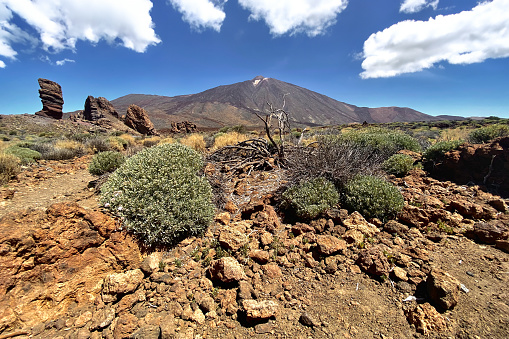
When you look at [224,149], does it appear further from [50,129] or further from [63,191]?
[50,129]

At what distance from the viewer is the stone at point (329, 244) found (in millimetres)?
2289

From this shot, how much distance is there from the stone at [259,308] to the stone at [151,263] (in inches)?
40.1

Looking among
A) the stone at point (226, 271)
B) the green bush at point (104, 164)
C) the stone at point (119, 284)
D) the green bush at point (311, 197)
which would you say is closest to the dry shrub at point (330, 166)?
the green bush at point (311, 197)

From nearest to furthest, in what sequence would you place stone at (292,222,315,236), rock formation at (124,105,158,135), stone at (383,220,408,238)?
stone at (383,220,408,238) < stone at (292,222,315,236) < rock formation at (124,105,158,135)

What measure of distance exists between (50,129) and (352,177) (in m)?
34.1

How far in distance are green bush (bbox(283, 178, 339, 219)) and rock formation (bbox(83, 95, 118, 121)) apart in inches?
1536

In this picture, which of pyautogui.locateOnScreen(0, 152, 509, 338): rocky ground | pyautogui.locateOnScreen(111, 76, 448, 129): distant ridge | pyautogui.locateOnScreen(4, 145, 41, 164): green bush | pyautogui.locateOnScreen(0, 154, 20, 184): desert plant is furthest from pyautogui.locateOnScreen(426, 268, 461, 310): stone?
pyautogui.locateOnScreen(111, 76, 448, 129): distant ridge

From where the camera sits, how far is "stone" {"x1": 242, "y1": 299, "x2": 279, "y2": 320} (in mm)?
1653

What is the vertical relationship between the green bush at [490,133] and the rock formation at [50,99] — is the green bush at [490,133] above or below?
below

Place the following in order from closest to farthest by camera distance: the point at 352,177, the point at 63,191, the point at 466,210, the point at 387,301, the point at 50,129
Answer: the point at 387,301
the point at 466,210
the point at 352,177
the point at 63,191
the point at 50,129

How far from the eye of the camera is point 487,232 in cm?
237

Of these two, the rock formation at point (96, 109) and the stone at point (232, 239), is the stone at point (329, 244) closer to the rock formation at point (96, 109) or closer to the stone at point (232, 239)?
the stone at point (232, 239)

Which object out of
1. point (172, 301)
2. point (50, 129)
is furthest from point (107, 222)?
point (50, 129)

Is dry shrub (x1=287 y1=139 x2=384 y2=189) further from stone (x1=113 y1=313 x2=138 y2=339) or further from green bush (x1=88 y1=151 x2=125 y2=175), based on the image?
green bush (x1=88 y1=151 x2=125 y2=175)
